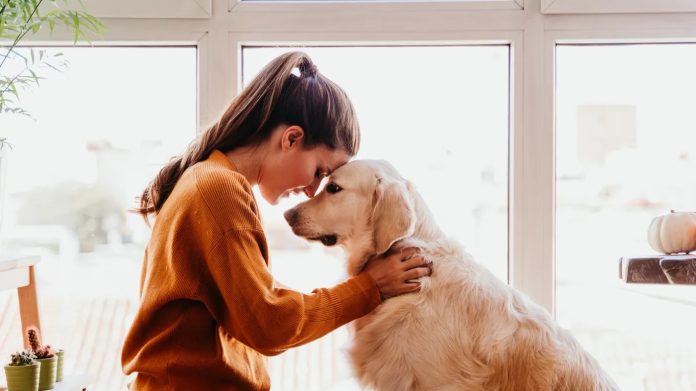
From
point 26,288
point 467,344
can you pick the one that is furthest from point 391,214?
point 26,288

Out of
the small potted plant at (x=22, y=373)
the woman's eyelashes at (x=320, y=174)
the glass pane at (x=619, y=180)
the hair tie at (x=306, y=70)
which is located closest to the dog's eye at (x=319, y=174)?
the woman's eyelashes at (x=320, y=174)

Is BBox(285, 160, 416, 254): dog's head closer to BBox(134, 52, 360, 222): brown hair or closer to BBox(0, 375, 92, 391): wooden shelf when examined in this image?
BBox(134, 52, 360, 222): brown hair

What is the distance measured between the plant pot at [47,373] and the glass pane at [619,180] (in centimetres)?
170

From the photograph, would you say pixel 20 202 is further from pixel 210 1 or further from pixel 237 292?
pixel 237 292

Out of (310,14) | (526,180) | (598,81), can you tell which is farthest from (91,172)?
(598,81)

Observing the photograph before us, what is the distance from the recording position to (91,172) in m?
2.49

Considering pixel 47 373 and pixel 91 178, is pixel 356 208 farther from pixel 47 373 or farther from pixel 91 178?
pixel 91 178

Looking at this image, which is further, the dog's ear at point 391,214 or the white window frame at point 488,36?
the white window frame at point 488,36

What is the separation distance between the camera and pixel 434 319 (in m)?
1.57

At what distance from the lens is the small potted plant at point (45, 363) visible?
1.98m

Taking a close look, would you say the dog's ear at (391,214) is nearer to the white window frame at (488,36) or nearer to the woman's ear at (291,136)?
the woman's ear at (291,136)

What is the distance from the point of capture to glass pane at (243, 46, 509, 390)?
2457 mm

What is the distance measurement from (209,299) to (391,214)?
0.50 metres

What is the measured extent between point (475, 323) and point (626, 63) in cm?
137
